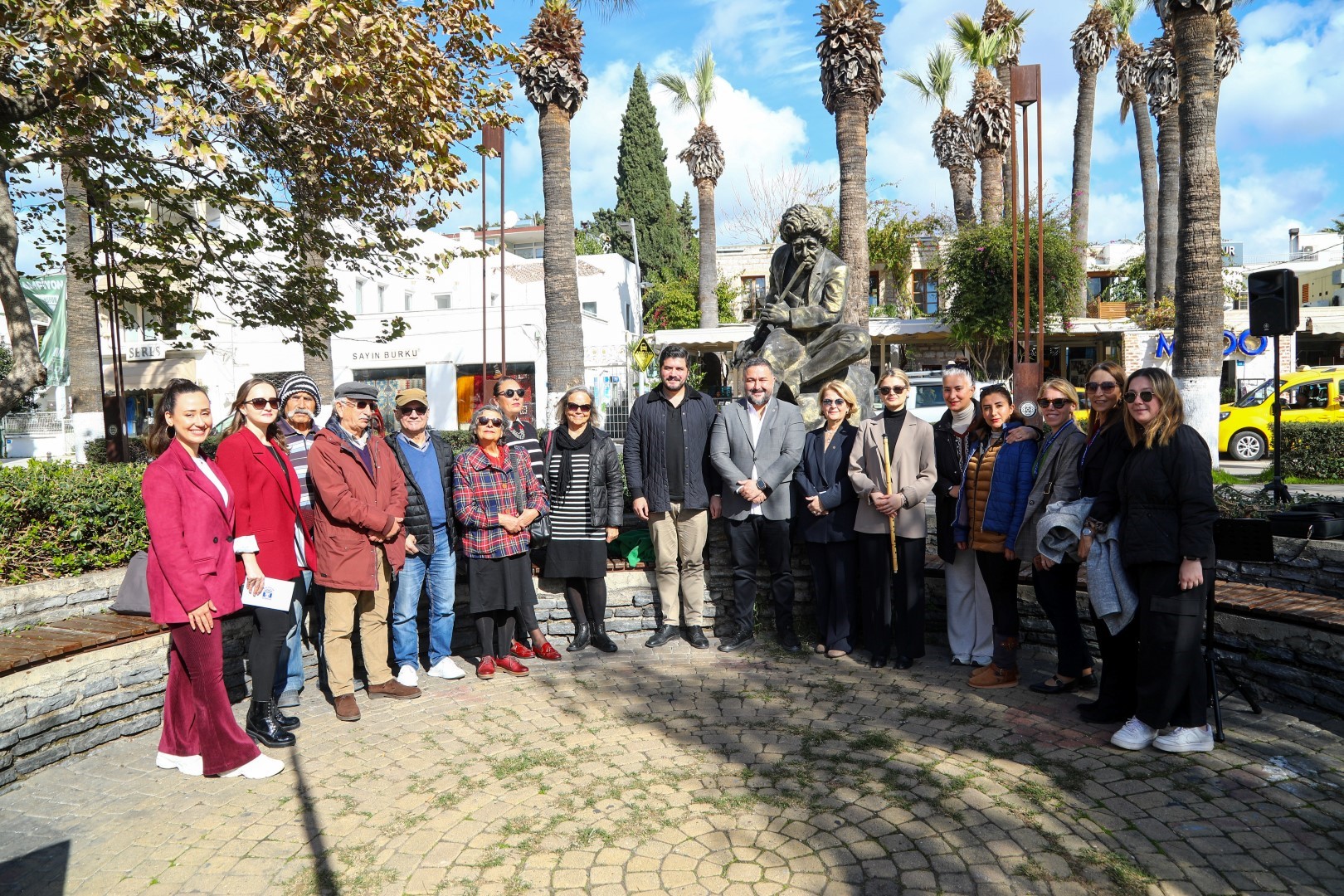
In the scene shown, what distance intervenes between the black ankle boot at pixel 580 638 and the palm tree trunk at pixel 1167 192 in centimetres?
2224

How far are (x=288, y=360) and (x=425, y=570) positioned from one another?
26.4 metres

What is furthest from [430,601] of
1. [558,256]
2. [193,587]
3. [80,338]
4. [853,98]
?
[80,338]

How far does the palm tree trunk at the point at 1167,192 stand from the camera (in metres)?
23.2

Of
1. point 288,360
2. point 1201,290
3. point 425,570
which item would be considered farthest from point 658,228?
point 425,570

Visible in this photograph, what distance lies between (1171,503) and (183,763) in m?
5.04

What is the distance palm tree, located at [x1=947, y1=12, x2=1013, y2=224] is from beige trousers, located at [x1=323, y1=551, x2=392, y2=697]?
83.8 feet

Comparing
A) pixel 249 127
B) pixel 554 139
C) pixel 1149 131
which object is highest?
pixel 1149 131

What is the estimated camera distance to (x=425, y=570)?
576cm

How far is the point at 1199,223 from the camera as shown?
10.1 m

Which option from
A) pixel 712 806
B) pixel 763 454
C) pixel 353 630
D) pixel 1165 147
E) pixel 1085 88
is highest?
pixel 1085 88

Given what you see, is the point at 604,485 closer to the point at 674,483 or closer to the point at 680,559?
the point at 674,483

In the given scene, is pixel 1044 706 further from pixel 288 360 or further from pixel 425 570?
pixel 288 360

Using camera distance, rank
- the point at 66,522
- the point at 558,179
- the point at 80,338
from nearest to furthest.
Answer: the point at 66,522 → the point at 558,179 → the point at 80,338

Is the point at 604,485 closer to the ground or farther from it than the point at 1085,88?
closer to the ground
